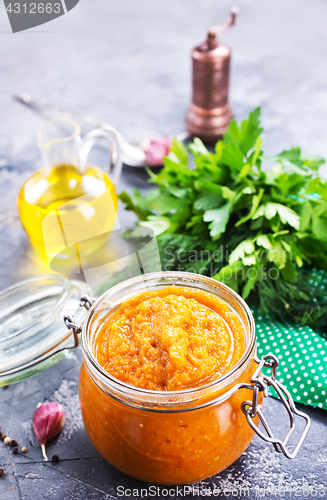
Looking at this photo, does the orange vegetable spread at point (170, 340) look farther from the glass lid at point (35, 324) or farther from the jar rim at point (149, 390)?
the glass lid at point (35, 324)

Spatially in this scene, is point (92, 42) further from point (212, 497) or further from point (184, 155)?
point (212, 497)

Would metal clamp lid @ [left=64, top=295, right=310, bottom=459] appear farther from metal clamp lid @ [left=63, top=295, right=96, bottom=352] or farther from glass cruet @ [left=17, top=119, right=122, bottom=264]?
glass cruet @ [left=17, top=119, right=122, bottom=264]

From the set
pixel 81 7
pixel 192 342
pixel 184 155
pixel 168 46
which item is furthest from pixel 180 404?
pixel 81 7

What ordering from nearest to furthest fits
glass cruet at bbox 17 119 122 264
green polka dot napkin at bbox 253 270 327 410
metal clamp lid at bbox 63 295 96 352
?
metal clamp lid at bbox 63 295 96 352 → green polka dot napkin at bbox 253 270 327 410 → glass cruet at bbox 17 119 122 264

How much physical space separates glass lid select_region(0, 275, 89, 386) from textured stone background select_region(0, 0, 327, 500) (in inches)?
6.9

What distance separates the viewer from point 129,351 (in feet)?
3.50

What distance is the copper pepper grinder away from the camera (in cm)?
230

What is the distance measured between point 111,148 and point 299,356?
46.3 inches

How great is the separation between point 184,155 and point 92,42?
2.22m

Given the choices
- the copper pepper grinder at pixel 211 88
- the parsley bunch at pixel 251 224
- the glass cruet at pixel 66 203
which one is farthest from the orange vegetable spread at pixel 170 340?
the copper pepper grinder at pixel 211 88

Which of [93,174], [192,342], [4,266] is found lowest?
[4,266]

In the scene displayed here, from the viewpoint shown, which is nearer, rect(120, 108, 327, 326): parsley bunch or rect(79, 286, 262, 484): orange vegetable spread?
rect(79, 286, 262, 484): orange vegetable spread

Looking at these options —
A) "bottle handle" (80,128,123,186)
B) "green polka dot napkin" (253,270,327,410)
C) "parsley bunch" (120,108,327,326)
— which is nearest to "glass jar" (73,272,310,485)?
"green polka dot napkin" (253,270,327,410)

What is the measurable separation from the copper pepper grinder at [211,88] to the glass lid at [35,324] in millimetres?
1342
